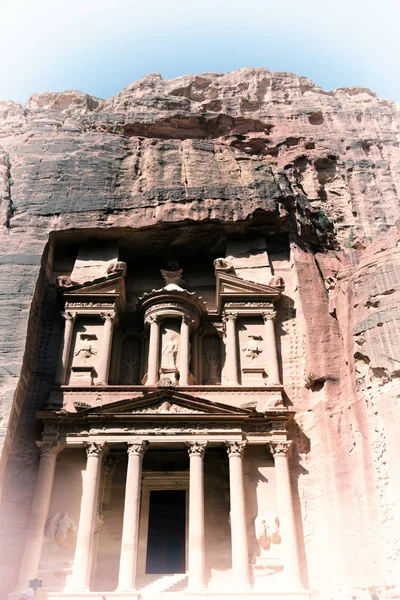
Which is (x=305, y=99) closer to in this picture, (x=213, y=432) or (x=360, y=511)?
(x=213, y=432)

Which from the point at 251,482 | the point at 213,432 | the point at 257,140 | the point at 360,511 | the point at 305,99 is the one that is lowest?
the point at 360,511

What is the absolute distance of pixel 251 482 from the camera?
17.6 metres

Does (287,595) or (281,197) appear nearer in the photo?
(287,595)

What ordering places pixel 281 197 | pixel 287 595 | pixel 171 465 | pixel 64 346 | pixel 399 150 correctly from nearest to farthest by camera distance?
pixel 287 595
pixel 171 465
pixel 64 346
pixel 281 197
pixel 399 150

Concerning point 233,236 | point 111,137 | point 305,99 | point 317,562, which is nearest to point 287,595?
point 317,562

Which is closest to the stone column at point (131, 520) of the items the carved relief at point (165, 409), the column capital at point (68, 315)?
the carved relief at point (165, 409)

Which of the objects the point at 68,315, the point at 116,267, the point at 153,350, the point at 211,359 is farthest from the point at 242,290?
the point at 68,315

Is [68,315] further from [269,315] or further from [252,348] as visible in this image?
[269,315]

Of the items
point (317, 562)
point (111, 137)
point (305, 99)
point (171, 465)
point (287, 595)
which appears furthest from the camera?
point (305, 99)

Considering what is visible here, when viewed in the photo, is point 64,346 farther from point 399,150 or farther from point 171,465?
point 399,150

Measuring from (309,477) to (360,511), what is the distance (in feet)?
7.54

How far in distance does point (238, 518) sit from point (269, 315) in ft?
26.0

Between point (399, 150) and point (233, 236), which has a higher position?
point (399, 150)

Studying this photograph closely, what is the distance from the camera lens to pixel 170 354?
20375mm
